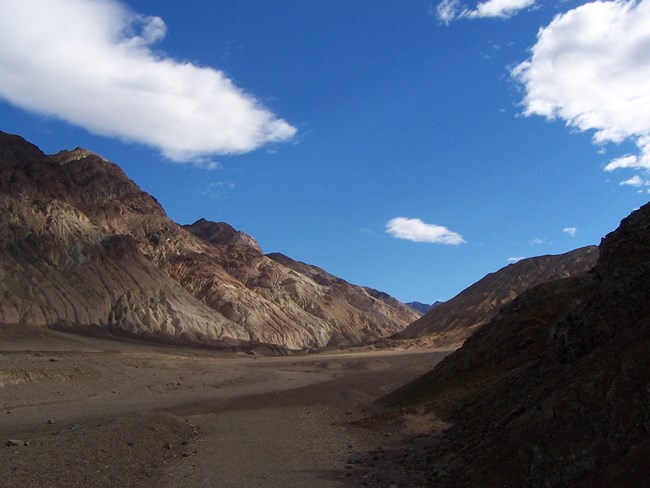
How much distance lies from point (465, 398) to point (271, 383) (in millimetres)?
26878

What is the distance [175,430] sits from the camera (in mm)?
18094

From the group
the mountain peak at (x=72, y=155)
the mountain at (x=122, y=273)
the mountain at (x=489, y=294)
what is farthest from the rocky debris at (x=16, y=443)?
the mountain peak at (x=72, y=155)

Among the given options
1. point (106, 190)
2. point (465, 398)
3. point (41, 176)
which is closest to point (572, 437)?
point (465, 398)

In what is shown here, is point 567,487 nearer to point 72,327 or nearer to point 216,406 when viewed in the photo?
point 216,406

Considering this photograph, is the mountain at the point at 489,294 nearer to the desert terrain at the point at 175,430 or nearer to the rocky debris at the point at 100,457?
the desert terrain at the point at 175,430

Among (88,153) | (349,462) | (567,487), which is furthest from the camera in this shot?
(88,153)

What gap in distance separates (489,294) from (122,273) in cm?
6931

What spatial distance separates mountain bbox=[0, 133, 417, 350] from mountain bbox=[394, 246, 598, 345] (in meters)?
23.6

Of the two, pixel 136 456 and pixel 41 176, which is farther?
pixel 41 176

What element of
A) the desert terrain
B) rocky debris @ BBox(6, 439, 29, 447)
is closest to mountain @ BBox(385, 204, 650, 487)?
the desert terrain

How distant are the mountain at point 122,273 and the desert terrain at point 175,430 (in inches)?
1705

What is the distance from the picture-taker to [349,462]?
14.3 metres

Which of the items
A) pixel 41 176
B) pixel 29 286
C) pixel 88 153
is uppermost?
pixel 88 153

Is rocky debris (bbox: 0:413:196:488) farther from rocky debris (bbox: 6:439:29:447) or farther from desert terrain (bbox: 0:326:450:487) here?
rocky debris (bbox: 6:439:29:447)
